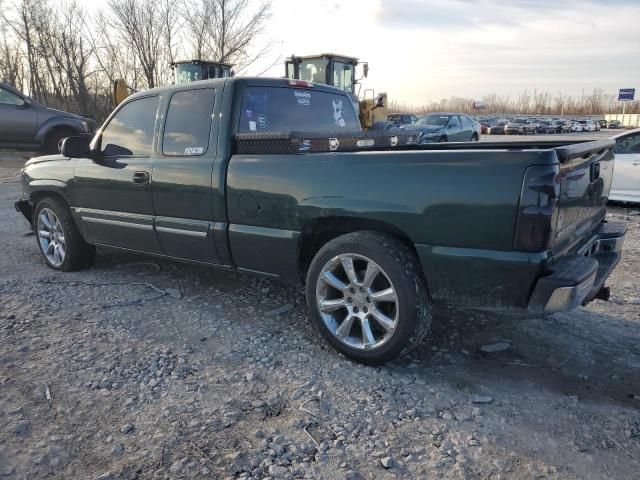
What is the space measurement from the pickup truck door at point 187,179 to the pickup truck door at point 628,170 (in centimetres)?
729

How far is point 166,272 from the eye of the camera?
515cm

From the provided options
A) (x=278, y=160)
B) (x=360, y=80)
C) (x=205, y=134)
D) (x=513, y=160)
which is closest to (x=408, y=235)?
(x=513, y=160)

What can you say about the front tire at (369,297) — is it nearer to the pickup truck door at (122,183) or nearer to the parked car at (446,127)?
the pickup truck door at (122,183)

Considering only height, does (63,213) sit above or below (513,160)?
below

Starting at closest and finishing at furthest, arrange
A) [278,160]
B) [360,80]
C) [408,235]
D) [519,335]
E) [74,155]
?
1. [408,235]
2. [278,160]
3. [519,335]
4. [74,155]
5. [360,80]

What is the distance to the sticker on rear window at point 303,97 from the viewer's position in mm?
4211

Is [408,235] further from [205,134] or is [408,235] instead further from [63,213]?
[63,213]

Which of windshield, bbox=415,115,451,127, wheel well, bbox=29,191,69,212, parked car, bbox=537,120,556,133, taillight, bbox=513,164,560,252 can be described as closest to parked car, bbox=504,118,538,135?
parked car, bbox=537,120,556,133

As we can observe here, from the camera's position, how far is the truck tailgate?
259cm

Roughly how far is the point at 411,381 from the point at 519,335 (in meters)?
1.11

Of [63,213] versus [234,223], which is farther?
[63,213]

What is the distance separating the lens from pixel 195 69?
16859 millimetres

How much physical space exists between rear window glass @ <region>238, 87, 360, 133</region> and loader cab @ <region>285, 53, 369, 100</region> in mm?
11899

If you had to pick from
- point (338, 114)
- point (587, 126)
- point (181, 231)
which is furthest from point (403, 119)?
point (587, 126)
